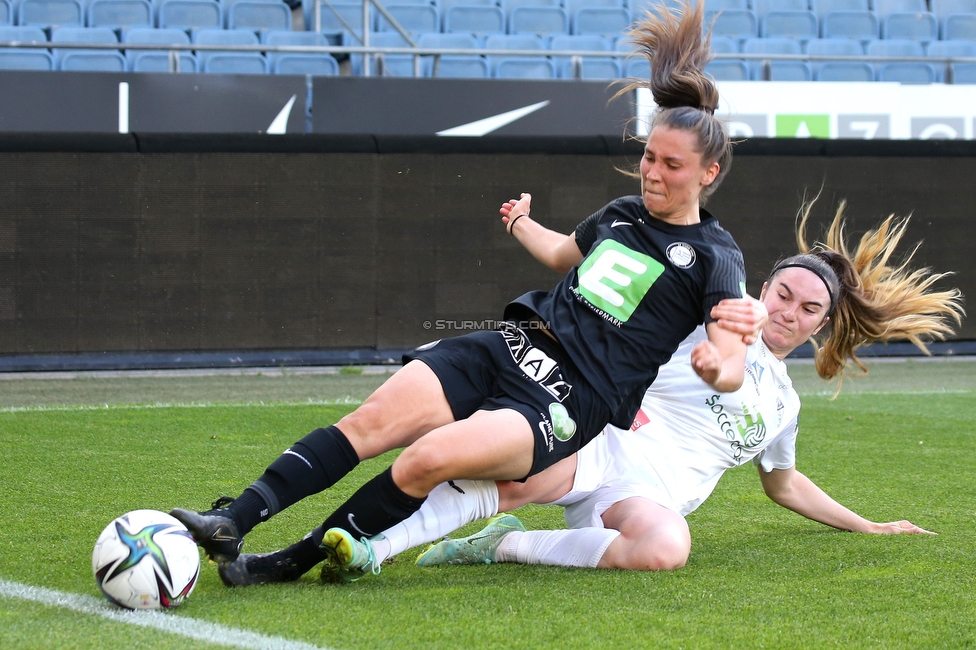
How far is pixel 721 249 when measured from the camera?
3.01 metres

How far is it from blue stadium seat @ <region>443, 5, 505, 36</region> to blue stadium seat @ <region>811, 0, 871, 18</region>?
400cm

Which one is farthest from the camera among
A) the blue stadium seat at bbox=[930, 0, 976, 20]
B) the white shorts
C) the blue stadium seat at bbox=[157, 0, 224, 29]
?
the blue stadium seat at bbox=[930, 0, 976, 20]

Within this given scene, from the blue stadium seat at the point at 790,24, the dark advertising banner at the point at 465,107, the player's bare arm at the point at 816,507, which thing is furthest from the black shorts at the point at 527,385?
the blue stadium seat at the point at 790,24

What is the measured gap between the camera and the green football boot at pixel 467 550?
3.28 meters

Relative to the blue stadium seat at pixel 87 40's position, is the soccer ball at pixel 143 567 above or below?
below

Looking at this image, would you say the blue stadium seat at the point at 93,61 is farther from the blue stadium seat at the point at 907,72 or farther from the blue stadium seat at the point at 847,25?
the blue stadium seat at the point at 847,25

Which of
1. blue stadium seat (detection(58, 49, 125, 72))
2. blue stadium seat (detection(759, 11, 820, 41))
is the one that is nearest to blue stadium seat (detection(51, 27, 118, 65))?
blue stadium seat (detection(58, 49, 125, 72))

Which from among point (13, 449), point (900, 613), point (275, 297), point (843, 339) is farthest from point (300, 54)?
point (900, 613)

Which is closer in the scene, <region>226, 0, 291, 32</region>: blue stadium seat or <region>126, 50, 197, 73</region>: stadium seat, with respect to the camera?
<region>126, 50, 197, 73</region>: stadium seat

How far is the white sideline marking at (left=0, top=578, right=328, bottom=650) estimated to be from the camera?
233 cm

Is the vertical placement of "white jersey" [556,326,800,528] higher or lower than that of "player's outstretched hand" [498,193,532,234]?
lower

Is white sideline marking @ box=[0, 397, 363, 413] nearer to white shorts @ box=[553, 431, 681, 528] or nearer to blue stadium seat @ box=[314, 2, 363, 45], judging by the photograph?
white shorts @ box=[553, 431, 681, 528]

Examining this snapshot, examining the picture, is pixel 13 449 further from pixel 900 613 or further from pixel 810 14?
pixel 810 14

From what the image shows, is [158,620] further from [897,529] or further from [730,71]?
[730,71]
